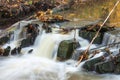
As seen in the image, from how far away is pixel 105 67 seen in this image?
10.9m

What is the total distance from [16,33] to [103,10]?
510 centimetres

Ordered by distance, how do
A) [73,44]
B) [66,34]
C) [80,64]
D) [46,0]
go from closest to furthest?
1. [80,64]
2. [73,44]
3. [66,34]
4. [46,0]

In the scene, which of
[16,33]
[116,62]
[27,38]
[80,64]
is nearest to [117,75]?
[116,62]

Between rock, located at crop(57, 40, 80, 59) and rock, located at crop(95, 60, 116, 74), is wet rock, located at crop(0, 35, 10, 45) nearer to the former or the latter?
rock, located at crop(57, 40, 80, 59)

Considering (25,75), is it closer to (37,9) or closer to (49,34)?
(49,34)

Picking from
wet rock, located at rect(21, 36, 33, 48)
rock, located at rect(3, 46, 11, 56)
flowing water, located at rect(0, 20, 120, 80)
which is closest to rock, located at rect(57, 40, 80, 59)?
flowing water, located at rect(0, 20, 120, 80)

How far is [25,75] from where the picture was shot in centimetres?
1111

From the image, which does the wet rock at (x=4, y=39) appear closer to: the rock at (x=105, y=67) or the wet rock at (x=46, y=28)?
the wet rock at (x=46, y=28)

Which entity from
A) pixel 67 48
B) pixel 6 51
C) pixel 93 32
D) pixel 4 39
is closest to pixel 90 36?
pixel 93 32

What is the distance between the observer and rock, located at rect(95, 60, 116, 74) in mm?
10836

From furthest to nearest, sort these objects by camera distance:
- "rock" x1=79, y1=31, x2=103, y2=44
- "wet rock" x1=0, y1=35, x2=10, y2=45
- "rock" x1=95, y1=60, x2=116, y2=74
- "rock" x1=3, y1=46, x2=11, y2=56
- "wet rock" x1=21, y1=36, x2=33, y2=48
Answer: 1. "wet rock" x1=0, y1=35, x2=10, y2=45
2. "wet rock" x1=21, y1=36, x2=33, y2=48
3. "rock" x1=3, y1=46, x2=11, y2=56
4. "rock" x1=79, y1=31, x2=103, y2=44
5. "rock" x1=95, y1=60, x2=116, y2=74

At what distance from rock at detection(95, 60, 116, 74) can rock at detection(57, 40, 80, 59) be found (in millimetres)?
1698

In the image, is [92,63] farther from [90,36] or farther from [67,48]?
[90,36]

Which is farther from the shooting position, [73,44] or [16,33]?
[16,33]
